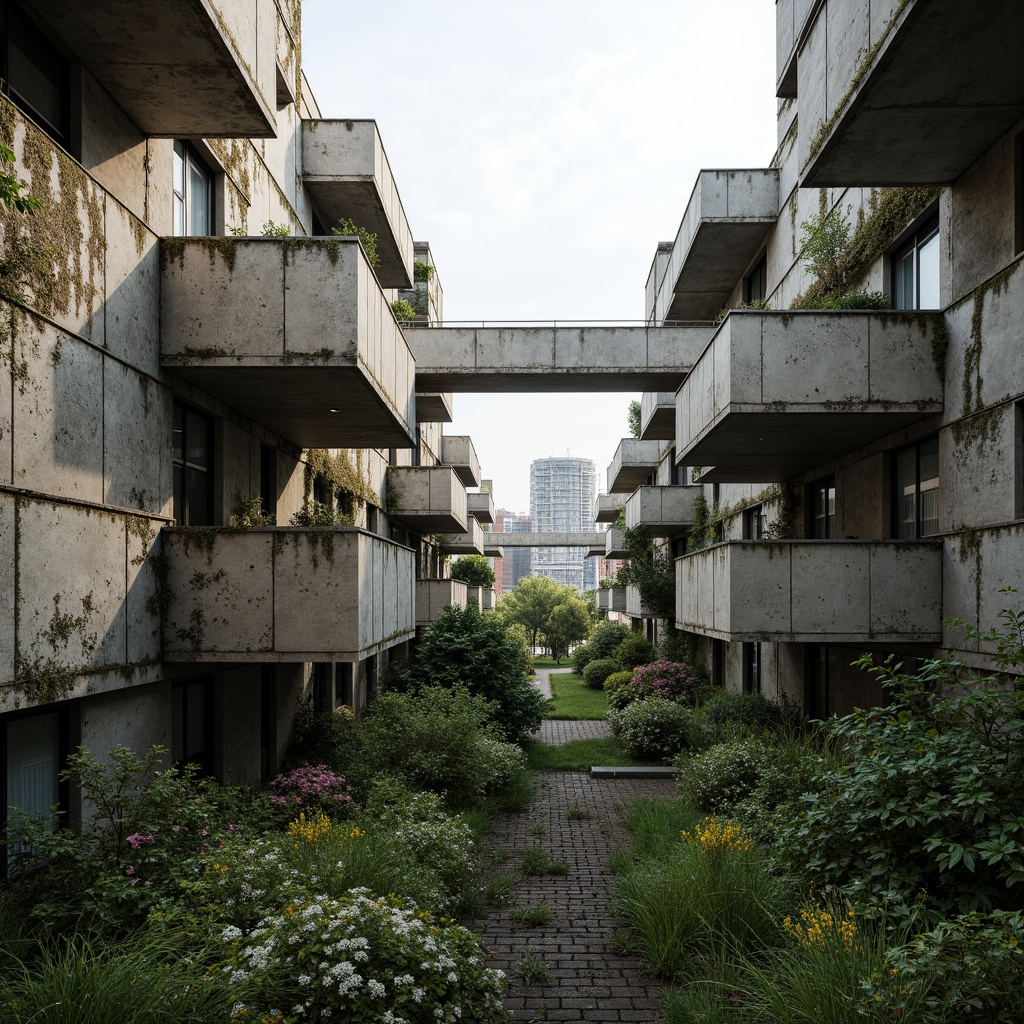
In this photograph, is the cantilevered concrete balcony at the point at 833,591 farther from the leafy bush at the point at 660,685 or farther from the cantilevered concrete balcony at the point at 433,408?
the cantilevered concrete balcony at the point at 433,408

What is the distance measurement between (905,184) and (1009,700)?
6299mm

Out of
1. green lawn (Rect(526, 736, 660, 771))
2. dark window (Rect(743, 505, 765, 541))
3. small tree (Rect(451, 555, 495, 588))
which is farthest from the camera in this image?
small tree (Rect(451, 555, 495, 588))

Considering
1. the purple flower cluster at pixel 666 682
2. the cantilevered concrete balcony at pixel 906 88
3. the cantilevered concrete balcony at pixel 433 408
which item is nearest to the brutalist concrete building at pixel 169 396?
the cantilevered concrete balcony at pixel 906 88

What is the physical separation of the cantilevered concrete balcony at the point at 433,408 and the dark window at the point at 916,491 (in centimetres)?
1222

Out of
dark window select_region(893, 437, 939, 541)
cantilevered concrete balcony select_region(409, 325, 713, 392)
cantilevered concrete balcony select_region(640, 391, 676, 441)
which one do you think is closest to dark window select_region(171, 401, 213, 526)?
cantilevered concrete balcony select_region(409, 325, 713, 392)

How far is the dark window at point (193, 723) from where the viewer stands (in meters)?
9.36

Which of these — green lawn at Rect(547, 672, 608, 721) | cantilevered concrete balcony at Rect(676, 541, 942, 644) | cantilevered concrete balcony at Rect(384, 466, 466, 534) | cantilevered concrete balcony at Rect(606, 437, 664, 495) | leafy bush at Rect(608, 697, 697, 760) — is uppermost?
cantilevered concrete balcony at Rect(606, 437, 664, 495)

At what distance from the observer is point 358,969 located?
4.68 meters

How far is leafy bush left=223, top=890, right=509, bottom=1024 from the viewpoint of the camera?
4.47 metres

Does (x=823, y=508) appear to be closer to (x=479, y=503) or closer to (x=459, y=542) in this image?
(x=459, y=542)

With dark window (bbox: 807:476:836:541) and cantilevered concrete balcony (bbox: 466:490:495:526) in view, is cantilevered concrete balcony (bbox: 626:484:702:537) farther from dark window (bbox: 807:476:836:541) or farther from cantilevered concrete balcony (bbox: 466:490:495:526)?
cantilevered concrete balcony (bbox: 466:490:495:526)

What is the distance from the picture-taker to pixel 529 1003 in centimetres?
616

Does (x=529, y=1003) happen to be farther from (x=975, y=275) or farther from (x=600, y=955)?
(x=975, y=275)

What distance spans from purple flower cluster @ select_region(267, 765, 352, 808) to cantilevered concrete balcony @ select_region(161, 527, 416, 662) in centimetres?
185
